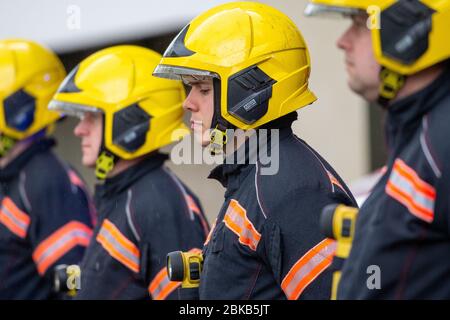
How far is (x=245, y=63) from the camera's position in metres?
4.23

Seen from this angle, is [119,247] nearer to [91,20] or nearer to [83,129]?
[83,129]

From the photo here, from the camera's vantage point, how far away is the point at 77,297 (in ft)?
16.4

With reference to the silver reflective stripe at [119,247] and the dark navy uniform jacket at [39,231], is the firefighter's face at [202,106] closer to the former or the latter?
the silver reflective stripe at [119,247]

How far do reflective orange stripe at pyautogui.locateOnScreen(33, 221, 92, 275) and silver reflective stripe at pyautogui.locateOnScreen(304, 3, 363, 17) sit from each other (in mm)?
2625

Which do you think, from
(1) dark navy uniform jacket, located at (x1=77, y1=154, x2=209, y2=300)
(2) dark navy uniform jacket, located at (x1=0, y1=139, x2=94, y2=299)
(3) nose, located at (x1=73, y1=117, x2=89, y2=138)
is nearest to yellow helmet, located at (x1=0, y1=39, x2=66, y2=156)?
(2) dark navy uniform jacket, located at (x1=0, y1=139, x2=94, y2=299)

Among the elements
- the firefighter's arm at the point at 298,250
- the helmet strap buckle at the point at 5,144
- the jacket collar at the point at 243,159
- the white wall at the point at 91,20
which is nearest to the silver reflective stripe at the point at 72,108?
the helmet strap buckle at the point at 5,144

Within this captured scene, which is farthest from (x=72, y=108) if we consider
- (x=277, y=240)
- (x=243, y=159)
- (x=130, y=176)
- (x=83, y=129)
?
(x=277, y=240)

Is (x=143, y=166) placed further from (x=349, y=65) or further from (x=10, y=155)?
(x=349, y=65)

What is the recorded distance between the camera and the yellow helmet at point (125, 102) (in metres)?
5.34

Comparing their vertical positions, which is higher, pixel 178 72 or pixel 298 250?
pixel 178 72

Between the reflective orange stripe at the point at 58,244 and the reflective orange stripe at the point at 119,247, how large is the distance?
672 millimetres

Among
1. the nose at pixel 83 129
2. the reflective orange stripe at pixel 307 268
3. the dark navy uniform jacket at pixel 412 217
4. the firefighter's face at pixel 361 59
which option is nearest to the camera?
the dark navy uniform jacket at pixel 412 217

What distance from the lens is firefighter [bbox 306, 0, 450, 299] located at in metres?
3.03

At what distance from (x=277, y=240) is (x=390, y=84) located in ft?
2.84
